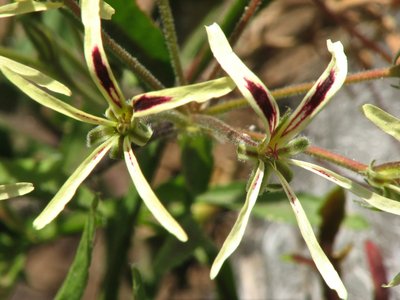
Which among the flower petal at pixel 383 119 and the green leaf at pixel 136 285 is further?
the green leaf at pixel 136 285

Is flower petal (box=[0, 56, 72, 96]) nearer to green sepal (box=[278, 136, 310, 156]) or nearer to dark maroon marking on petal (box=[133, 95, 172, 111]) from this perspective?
dark maroon marking on petal (box=[133, 95, 172, 111])

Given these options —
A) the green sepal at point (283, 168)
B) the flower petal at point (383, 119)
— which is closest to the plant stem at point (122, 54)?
the green sepal at point (283, 168)

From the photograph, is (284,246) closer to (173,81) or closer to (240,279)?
(240,279)

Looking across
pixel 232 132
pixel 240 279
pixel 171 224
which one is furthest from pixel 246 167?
pixel 171 224

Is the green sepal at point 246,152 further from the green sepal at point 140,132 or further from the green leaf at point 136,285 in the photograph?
the green leaf at point 136,285

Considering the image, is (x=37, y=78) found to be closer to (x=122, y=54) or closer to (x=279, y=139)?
(x=122, y=54)
